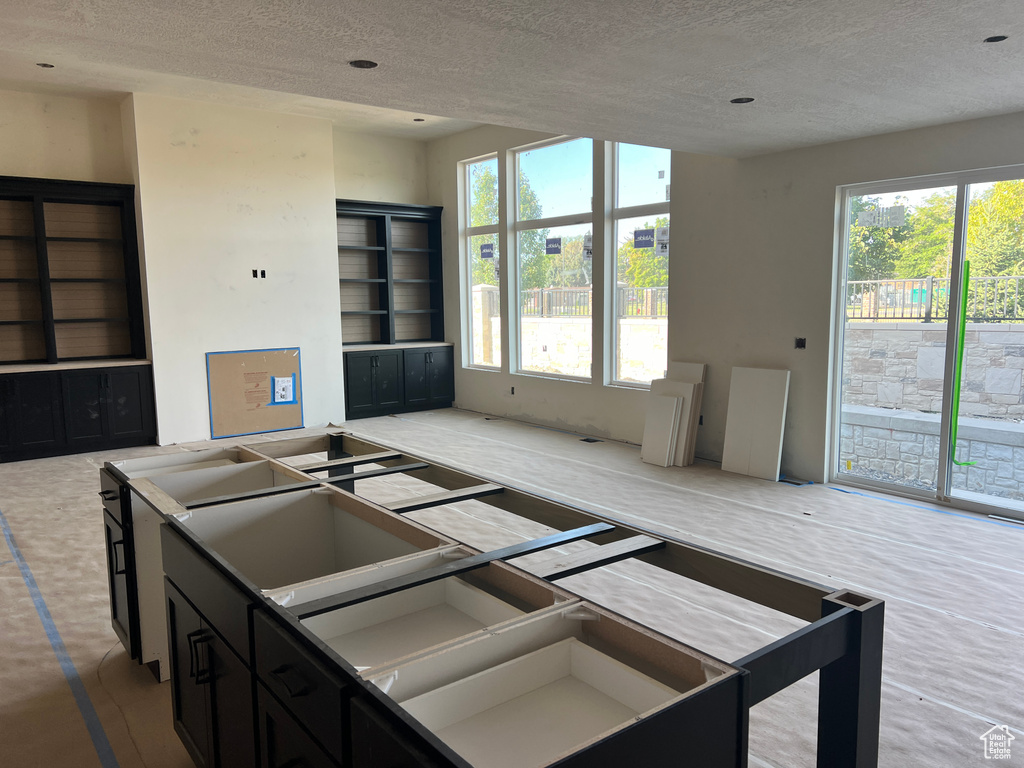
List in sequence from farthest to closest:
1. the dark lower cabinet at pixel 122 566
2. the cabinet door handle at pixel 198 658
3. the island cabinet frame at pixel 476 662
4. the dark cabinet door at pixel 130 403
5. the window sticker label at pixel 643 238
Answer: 1. the dark cabinet door at pixel 130 403
2. the window sticker label at pixel 643 238
3. the dark lower cabinet at pixel 122 566
4. the cabinet door handle at pixel 198 658
5. the island cabinet frame at pixel 476 662

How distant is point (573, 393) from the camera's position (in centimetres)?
784

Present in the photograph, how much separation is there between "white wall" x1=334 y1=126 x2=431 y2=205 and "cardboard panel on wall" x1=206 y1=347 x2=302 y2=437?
228 centimetres

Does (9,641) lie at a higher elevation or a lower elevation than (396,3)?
lower

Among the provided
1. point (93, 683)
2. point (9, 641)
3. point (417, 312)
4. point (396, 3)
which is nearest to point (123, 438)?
point (417, 312)

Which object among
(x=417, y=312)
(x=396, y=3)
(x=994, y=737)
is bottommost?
(x=994, y=737)

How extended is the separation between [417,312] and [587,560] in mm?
7930

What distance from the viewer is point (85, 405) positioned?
696 centimetres

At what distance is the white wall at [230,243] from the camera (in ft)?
23.4

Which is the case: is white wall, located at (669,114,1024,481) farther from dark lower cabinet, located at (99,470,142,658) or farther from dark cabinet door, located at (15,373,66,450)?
dark cabinet door, located at (15,373,66,450)

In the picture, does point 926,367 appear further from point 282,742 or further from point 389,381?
point 389,381

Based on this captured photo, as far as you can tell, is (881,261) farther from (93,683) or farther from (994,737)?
(93,683)

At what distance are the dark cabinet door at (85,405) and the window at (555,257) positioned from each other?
14.8 ft

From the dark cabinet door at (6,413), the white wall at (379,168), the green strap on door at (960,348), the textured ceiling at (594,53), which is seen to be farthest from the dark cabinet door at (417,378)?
the green strap on door at (960,348)

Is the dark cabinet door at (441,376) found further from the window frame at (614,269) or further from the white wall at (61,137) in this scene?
the white wall at (61,137)
